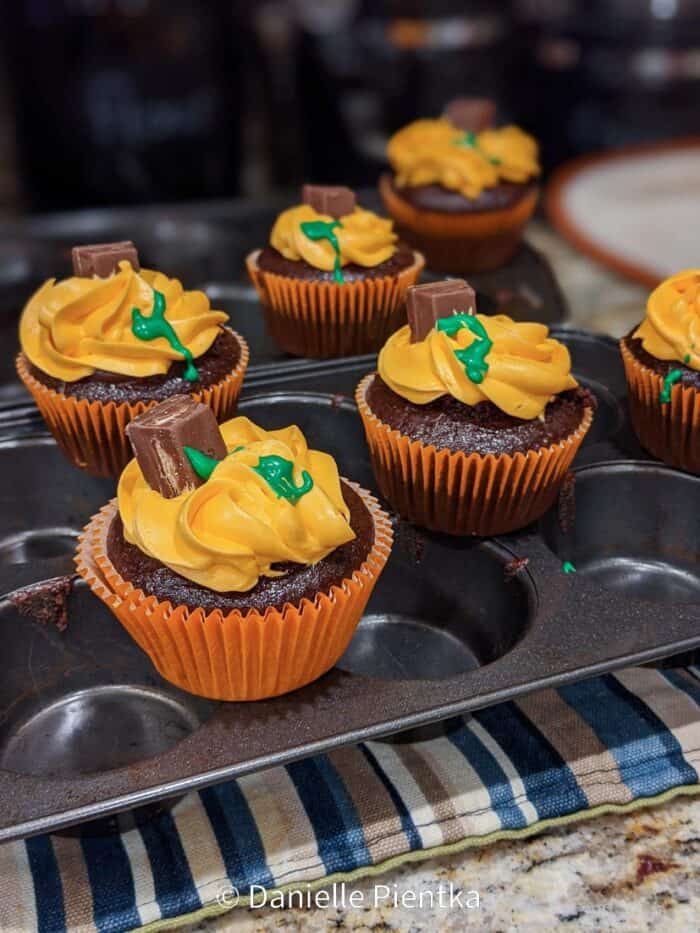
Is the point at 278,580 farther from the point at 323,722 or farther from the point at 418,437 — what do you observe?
the point at 418,437

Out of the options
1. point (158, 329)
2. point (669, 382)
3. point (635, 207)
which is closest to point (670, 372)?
point (669, 382)

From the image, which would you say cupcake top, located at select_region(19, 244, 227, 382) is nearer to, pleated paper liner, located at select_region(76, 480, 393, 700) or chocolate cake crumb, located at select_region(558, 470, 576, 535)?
pleated paper liner, located at select_region(76, 480, 393, 700)

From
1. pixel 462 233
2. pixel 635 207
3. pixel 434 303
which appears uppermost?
pixel 434 303

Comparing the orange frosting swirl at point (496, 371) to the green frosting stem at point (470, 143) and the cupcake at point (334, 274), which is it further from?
the green frosting stem at point (470, 143)

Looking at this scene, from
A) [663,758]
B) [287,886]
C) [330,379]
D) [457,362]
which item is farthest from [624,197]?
[287,886]

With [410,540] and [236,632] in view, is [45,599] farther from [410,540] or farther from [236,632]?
[410,540]

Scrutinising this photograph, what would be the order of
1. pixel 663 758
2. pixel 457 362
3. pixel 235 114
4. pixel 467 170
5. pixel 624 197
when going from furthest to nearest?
pixel 235 114 → pixel 624 197 → pixel 467 170 → pixel 457 362 → pixel 663 758

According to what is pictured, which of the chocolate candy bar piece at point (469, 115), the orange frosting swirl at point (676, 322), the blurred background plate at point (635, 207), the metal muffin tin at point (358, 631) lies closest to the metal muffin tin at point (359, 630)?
the metal muffin tin at point (358, 631)
